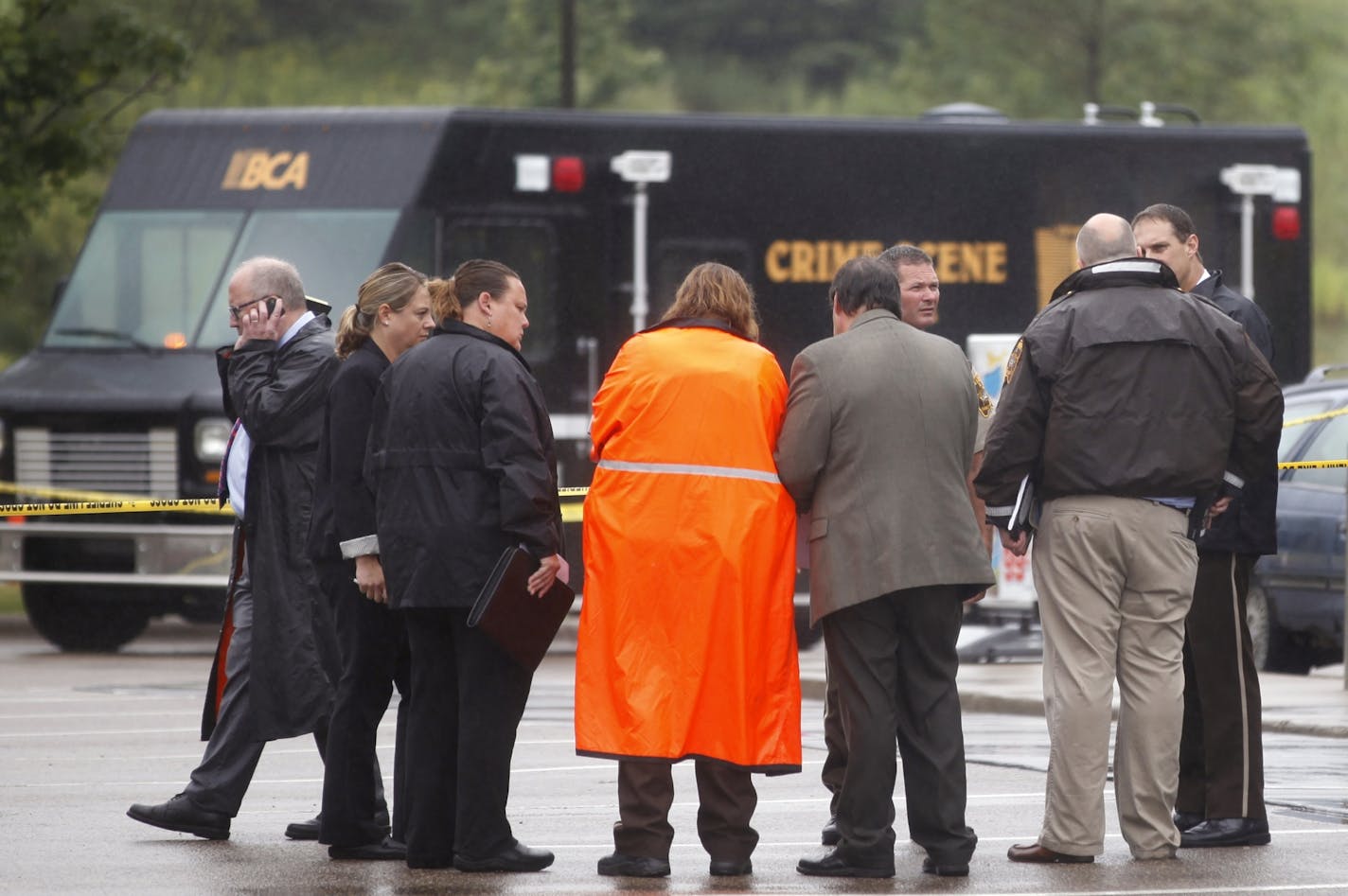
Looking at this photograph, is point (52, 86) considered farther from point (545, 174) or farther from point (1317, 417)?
point (1317, 417)

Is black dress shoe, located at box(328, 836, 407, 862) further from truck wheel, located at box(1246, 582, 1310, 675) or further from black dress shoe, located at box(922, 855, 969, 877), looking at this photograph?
truck wheel, located at box(1246, 582, 1310, 675)

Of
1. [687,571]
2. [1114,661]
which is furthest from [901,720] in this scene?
[687,571]

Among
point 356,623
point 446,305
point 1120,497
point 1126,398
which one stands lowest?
point 356,623

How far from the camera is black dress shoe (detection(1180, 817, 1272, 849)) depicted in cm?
782

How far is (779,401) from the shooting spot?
7457mm

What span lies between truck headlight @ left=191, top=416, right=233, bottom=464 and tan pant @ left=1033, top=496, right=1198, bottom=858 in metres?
7.91

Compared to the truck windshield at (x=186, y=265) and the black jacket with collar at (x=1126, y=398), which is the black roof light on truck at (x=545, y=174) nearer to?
the truck windshield at (x=186, y=265)

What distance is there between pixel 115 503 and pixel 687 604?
25.8 ft

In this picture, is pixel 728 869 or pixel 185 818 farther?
pixel 185 818

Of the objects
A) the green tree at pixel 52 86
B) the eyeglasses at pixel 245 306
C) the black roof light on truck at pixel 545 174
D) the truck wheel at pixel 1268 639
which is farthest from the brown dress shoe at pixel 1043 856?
the green tree at pixel 52 86

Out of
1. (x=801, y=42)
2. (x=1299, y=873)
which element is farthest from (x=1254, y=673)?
(x=801, y=42)

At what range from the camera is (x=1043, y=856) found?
7.52 m

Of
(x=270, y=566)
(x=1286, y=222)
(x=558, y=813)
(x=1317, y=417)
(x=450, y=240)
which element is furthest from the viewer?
(x=1286, y=222)

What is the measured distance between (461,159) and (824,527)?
26.1 feet
